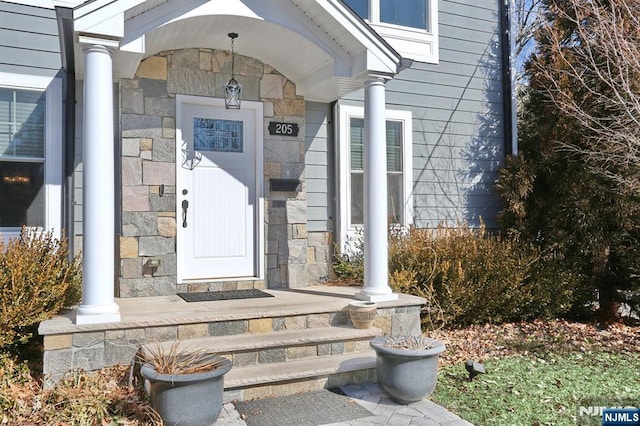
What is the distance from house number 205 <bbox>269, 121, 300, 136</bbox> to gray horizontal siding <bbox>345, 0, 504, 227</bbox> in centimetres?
157

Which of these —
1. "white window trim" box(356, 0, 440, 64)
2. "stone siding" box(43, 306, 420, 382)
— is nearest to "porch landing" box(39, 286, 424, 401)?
"stone siding" box(43, 306, 420, 382)

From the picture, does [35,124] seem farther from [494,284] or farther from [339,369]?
[494,284]

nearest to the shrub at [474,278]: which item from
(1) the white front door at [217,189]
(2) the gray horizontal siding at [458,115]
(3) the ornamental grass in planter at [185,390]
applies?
(2) the gray horizontal siding at [458,115]

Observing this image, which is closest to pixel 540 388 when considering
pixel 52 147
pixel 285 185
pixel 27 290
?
pixel 285 185

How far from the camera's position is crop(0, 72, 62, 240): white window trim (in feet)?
16.8

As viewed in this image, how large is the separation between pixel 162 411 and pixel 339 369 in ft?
4.63

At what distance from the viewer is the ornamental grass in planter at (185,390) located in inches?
123

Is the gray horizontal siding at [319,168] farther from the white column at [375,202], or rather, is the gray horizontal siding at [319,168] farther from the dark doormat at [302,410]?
the dark doormat at [302,410]

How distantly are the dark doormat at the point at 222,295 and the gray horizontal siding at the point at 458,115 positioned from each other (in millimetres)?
2654

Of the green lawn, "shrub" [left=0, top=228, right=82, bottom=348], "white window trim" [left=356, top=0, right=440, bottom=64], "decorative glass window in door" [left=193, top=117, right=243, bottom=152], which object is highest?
"white window trim" [left=356, top=0, right=440, bottom=64]

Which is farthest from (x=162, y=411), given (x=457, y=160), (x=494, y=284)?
(x=457, y=160)

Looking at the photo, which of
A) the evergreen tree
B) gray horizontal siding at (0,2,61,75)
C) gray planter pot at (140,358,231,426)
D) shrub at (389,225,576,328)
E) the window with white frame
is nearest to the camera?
gray planter pot at (140,358,231,426)

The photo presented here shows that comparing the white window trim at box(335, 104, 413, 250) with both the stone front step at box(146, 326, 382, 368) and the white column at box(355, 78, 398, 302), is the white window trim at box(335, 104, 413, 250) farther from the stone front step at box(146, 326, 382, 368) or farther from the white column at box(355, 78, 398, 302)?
the stone front step at box(146, 326, 382, 368)

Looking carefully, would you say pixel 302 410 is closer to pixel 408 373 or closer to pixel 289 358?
pixel 289 358
